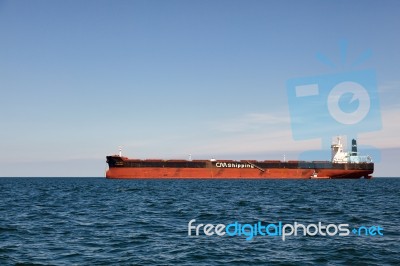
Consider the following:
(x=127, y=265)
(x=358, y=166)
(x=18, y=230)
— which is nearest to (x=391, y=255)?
(x=127, y=265)

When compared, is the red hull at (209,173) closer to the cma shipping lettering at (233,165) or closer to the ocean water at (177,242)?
the cma shipping lettering at (233,165)

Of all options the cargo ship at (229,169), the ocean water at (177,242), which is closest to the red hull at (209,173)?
the cargo ship at (229,169)

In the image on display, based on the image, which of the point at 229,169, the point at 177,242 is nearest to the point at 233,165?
the point at 229,169

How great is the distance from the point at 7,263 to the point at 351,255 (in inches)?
478

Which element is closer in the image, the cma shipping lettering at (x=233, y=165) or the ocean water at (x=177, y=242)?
the ocean water at (x=177, y=242)

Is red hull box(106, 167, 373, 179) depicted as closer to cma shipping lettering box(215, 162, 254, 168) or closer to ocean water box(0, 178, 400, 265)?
cma shipping lettering box(215, 162, 254, 168)

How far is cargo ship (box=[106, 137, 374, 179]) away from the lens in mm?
91812

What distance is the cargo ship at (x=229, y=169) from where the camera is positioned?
301ft

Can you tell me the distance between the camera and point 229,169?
312 ft

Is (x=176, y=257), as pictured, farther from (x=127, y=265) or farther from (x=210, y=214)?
(x=210, y=214)

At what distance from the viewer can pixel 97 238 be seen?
16.9m

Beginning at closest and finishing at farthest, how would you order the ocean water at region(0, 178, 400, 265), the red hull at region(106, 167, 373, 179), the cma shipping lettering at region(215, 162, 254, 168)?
the ocean water at region(0, 178, 400, 265), the red hull at region(106, 167, 373, 179), the cma shipping lettering at region(215, 162, 254, 168)

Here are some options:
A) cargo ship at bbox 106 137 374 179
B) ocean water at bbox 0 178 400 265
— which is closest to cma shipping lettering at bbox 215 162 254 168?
cargo ship at bbox 106 137 374 179

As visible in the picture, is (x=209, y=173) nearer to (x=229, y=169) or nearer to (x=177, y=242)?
(x=229, y=169)
